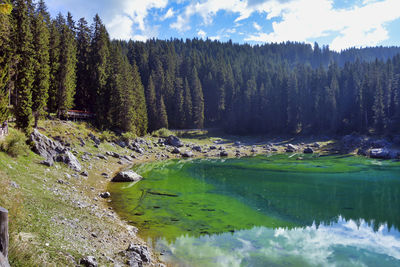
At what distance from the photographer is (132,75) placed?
67.0 meters

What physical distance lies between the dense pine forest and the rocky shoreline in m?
4.40

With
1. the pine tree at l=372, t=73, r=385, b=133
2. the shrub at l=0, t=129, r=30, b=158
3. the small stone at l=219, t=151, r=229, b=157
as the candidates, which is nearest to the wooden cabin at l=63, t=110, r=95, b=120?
the shrub at l=0, t=129, r=30, b=158

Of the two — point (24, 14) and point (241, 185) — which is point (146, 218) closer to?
point (241, 185)

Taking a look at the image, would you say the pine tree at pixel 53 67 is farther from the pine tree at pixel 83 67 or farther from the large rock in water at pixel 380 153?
the large rock in water at pixel 380 153

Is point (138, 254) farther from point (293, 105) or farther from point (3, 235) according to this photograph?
point (293, 105)

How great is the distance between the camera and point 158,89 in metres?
93.0

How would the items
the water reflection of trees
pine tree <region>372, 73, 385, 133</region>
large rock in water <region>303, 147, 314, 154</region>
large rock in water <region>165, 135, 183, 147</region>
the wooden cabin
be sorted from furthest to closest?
pine tree <region>372, 73, 385, 133</region> < large rock in water <region>303, 147, 314, 154</region> < large rock in water <region>165, 135, 183, 147</region> < the wooden cabin < the water reflection of trees

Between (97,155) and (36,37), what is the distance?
55.7 ft

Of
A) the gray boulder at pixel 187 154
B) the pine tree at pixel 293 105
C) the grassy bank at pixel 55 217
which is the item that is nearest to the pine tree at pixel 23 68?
the grassy bank at pixel 55 217

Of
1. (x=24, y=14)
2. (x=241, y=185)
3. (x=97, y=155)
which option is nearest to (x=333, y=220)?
(x=241, y=185)

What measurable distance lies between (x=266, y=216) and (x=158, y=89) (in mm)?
75950

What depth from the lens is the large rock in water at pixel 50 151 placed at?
28.0 metres

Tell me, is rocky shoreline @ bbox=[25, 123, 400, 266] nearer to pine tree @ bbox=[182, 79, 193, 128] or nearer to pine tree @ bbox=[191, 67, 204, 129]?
pine tree @ bbox=[191, 67, 204, 129]

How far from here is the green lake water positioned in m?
15.9
